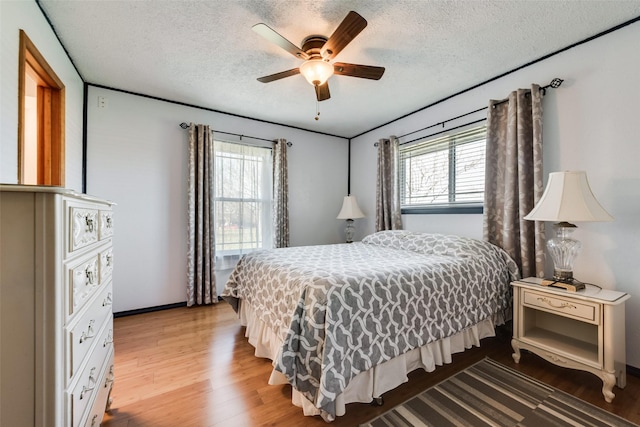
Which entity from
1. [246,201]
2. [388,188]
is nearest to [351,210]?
[388,188]

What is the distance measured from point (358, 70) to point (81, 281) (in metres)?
2.05

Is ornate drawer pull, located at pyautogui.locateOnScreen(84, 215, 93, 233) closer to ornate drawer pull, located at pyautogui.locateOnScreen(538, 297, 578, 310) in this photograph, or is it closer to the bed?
the bed

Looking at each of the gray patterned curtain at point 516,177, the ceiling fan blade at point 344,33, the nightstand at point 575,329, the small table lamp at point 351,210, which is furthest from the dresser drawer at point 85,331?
the small table lamp at point 351,210

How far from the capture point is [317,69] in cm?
198

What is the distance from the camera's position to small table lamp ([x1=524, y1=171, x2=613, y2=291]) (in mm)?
1742

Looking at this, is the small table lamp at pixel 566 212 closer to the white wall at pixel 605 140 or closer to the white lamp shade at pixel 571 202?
the white lamp shade at pixel 571 202

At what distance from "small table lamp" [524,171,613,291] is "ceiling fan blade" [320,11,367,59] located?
5.39 feet

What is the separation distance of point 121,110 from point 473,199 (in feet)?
12.8

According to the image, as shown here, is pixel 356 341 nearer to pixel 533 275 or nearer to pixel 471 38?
pixel 533 275

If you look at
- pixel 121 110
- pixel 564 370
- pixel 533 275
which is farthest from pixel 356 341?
pixel 121 110

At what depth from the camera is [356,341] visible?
145 centimetres

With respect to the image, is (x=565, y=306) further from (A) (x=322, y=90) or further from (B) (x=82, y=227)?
(B) (x=82, y=227)

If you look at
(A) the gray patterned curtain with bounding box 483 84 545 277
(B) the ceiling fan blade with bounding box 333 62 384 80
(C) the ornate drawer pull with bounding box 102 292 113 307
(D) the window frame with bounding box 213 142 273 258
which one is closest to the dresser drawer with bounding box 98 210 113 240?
(C) the ornate drawer pull with bounding box 102 292 113 307

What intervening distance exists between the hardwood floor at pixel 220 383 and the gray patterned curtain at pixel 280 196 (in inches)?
58.0
